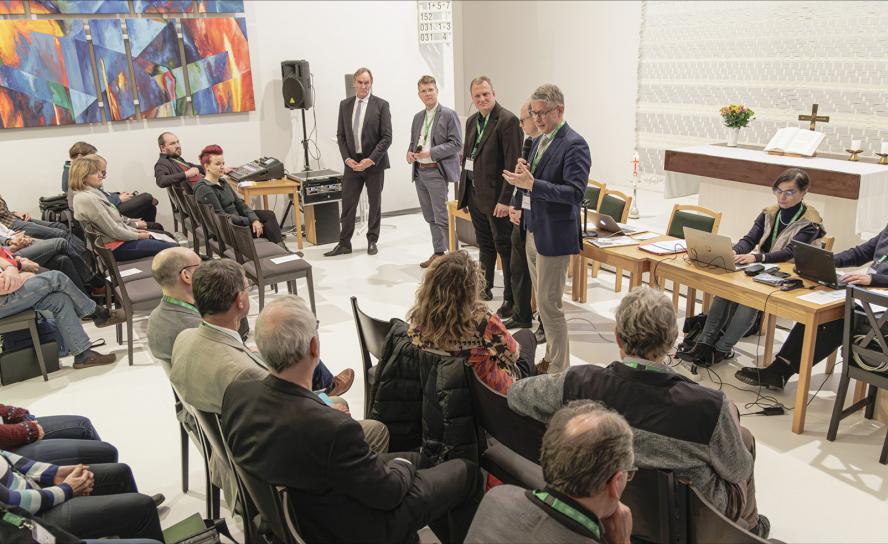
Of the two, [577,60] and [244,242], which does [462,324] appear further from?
[577,60]

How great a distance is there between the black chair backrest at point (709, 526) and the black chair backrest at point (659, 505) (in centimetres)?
2

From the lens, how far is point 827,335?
364cm

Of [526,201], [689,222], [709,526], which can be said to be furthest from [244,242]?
[709,526]

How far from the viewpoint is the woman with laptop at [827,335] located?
360cm

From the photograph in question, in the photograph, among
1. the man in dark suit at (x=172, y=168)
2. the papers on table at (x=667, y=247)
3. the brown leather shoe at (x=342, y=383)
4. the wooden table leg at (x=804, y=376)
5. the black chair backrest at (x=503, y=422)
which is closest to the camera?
the black chair backrest at (x=503, y=422)

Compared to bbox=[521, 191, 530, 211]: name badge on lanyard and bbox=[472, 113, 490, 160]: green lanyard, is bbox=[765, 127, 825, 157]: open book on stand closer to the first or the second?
bbox=[472, 113, 490, 160]: green lanyard

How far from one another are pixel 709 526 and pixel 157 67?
23.4 ft

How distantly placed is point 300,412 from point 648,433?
3.22 ft

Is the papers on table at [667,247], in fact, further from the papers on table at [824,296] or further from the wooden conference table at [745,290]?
the papers on table at [824,296]

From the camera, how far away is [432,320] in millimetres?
2434

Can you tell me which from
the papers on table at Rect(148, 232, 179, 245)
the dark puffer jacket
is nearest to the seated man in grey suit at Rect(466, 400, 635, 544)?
the dark puffer jacket

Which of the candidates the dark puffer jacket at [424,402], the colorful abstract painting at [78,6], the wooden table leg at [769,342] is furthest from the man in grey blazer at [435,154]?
the dark puffer jacket at [424,402]

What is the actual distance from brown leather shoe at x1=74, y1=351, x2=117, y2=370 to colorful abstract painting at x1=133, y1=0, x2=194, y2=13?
4110 mm

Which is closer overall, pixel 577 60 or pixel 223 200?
pixel 223 200
